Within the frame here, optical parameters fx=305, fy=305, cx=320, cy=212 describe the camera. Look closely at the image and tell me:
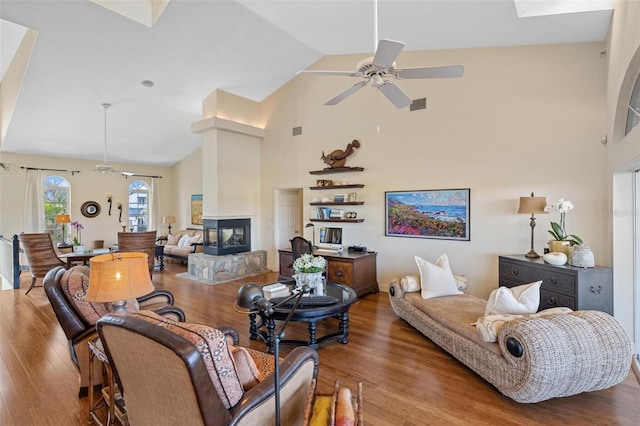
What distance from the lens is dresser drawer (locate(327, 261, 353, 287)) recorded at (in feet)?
16.2

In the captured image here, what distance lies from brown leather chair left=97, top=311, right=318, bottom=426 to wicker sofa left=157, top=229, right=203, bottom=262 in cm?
655

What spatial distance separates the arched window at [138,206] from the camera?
9.66 meters

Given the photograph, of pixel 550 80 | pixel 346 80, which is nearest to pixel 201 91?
pixel 346 80

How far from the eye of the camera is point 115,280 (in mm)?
2057

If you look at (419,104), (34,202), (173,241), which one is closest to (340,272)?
(419,104)

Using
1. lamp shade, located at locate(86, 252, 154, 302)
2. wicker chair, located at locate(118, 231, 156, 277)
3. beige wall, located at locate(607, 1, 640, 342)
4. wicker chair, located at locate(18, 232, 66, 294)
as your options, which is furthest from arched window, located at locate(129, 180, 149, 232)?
beige wall, located at locate(607, 1, 640, 342)

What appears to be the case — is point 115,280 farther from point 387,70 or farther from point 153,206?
point 153,206

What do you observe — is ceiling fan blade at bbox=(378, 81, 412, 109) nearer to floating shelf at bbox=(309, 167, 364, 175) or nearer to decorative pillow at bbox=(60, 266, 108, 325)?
floating shelf at bbox=(309, 167, 364, 175)

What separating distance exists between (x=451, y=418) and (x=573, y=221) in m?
3.31

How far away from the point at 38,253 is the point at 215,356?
625 centimetres

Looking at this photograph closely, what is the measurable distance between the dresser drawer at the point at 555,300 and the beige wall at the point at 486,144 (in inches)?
36.8

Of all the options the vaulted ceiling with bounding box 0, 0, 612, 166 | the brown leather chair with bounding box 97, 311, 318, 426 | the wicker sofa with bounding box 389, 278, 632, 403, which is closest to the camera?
the brown leather chair with bounding box 97, 311, 318, 426

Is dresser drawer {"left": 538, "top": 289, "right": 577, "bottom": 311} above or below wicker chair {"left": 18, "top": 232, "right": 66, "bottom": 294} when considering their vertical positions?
below

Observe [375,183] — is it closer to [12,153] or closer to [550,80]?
[550,80]
